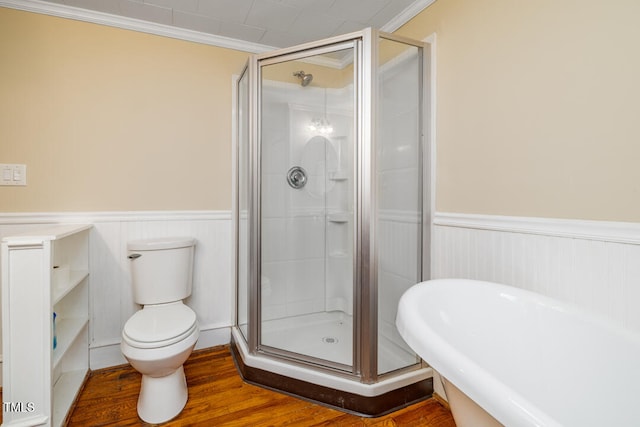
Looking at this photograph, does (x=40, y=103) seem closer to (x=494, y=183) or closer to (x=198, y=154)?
(x=198, y=154)

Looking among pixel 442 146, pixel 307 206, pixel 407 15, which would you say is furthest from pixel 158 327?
pixel 407 15

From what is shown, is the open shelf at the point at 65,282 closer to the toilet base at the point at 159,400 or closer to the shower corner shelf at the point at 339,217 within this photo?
the toilet base at the point at 159,400

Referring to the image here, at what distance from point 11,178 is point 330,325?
2.06 metres

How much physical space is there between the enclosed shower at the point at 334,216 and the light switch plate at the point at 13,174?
47.9 inches

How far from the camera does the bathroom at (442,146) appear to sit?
1056mm

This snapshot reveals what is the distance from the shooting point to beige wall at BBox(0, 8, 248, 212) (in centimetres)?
180

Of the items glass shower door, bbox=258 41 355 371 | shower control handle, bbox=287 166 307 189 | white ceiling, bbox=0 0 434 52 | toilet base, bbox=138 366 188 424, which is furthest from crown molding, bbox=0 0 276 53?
toilet base, bbox=138 366 188 424

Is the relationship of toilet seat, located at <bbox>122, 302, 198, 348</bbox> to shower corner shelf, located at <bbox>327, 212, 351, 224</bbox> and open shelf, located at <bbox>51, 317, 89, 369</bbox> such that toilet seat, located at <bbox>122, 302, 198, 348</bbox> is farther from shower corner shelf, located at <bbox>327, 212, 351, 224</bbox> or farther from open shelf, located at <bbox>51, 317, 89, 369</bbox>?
shower corner shelf, located at <bbox>327, 212, 351, 224</bbox>

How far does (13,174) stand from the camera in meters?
1.79

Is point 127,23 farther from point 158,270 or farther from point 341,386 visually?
point 341,386

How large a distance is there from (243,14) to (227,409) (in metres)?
2.24

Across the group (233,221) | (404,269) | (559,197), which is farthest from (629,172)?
(233,221)

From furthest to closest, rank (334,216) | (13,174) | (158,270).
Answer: (334,216) → (158,270) → (13,174)

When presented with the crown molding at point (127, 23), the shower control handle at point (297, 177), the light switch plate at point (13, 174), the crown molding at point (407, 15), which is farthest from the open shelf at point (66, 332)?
the crown molding at point (407, 15)
